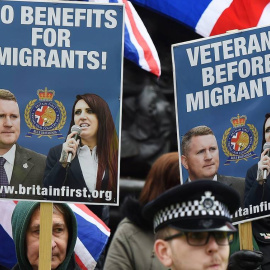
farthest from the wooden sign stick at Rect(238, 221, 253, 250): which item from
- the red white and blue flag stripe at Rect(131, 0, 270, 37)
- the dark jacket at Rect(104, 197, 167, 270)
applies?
the red white and blue flag stripe at Rect(131, 0, 270, 37)

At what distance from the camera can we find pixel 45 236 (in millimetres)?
5844

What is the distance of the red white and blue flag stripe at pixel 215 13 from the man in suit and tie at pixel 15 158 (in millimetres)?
2995

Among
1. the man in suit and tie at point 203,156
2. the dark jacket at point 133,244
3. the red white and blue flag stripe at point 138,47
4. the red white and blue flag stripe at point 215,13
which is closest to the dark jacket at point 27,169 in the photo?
the dark jacket at point 133,244

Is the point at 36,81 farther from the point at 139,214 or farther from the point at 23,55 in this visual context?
the point at 139,214

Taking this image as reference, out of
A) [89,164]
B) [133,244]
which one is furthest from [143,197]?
[89,164]

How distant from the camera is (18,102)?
19.4ft

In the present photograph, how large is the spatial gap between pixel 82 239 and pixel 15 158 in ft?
4.71

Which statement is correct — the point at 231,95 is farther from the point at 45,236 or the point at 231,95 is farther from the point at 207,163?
the point at 45,236

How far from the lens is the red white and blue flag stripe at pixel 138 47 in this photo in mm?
7820

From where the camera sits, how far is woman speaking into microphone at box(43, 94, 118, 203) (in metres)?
5.88

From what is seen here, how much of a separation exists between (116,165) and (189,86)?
824 mm

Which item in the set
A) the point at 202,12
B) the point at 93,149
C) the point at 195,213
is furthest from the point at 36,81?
the point at 202,12

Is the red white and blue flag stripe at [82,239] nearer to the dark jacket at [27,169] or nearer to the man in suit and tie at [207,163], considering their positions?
the man in suit and tie at [207,163]

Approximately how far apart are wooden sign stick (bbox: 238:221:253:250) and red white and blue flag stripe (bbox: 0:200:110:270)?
1.19 metres
